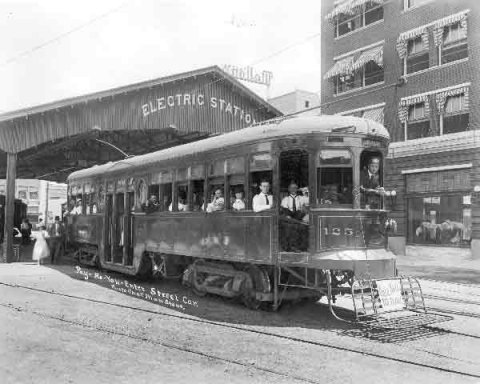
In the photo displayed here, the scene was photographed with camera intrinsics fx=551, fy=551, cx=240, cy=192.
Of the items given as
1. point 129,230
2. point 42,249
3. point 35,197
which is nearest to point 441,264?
point 129,230

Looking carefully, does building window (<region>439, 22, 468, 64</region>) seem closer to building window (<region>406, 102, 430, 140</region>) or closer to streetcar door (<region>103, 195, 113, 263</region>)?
building window (<region>406, 102, 430, 140</region>)

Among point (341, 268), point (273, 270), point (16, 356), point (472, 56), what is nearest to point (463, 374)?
point (341, 268)

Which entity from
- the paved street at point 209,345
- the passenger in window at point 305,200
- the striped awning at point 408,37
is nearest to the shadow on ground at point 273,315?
the paved street at point 209,345

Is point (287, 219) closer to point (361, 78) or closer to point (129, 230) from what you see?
point (129, 230)

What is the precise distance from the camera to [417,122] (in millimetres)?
22984

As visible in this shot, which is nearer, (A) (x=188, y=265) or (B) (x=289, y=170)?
(B) (x=289, y=170)

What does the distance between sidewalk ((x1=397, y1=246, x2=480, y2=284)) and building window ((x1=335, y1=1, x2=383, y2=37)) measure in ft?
35.5

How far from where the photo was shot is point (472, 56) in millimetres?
20875

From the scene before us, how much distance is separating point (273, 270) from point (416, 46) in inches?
702

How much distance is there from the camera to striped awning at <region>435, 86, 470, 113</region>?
20922 millimetres

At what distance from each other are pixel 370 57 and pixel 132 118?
37.6 feet

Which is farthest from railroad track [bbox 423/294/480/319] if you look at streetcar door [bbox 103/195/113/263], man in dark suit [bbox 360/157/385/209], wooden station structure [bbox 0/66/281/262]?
wooden station structure [bbox 0/66/281/262]

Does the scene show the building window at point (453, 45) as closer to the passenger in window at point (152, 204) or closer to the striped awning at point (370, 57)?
the striped awning at point (370, 57)

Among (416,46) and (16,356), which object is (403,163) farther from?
(16,356)
